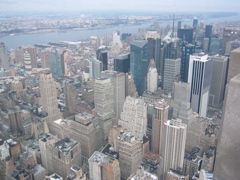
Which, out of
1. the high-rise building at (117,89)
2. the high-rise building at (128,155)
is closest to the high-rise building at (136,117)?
the high-rise building at (117,89)

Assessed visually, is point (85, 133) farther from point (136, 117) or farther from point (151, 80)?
point (151, 80)

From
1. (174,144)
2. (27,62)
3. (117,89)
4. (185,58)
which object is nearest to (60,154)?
(174,144)

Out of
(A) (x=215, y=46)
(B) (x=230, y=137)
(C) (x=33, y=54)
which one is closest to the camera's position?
(B) (x=230, y=137)

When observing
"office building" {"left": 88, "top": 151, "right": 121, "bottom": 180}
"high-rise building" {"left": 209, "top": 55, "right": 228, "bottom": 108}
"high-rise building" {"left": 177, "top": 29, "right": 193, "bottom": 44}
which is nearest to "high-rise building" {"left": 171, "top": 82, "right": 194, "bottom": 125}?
"high-rise building" {"left": 209, "top": 55, "right": 228, "bottom": 108}

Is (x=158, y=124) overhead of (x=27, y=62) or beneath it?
beneath

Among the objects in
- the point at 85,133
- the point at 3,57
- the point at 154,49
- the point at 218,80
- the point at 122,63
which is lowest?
the point at 85,133

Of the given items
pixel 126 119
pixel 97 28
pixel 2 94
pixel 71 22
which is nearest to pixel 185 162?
pixel 126 119
